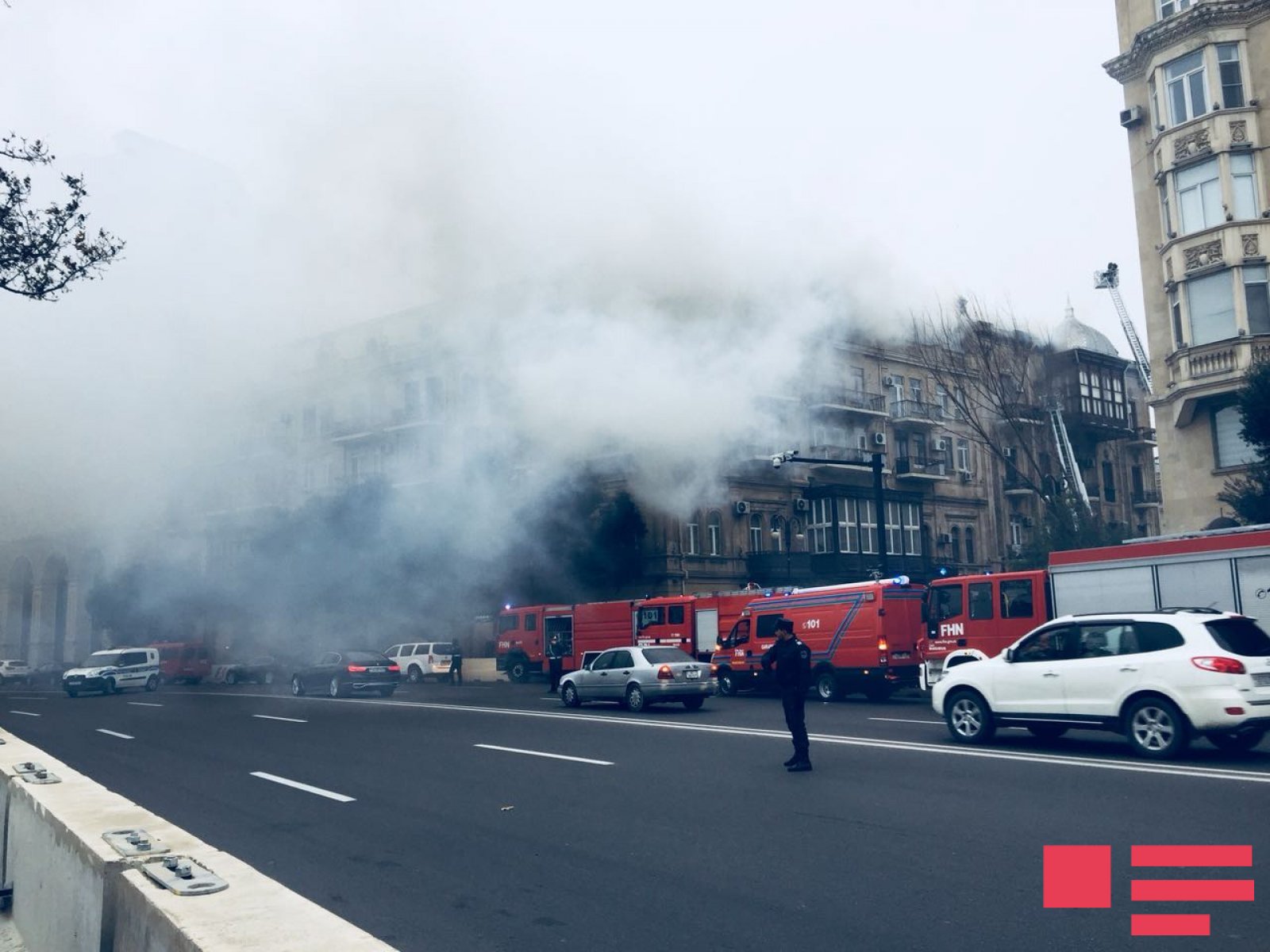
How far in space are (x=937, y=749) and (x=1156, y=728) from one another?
2.31m

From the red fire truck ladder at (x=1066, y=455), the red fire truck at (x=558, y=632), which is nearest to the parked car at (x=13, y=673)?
the red fire truck at (x=558, y=632)

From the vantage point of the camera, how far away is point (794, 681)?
10.9 metres

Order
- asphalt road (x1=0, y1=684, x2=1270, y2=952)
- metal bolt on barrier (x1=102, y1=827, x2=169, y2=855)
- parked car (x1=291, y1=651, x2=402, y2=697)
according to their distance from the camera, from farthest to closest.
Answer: parked car (x1=291, y1=651, x2=402, y2=697)
asphalt road (x1=0, y1=684, x2=1270, y2=952)
metal bolt on barrier (x1=102, y1=827, x2=169, y2=855)

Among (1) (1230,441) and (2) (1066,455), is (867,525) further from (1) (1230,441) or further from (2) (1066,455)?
(1) (1230,441)

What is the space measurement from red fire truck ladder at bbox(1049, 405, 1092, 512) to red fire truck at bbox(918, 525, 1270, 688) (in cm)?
1214

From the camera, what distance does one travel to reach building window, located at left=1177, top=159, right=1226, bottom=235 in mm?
25500

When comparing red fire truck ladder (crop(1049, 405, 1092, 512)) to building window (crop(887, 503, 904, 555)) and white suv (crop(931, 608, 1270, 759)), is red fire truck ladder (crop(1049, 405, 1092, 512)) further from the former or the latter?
white suv (crop(931, 608, 1270, 759))

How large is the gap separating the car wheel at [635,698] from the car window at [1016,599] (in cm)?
736

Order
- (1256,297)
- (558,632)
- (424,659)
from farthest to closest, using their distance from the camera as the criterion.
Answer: (424,659), (558,632), (1256,297)

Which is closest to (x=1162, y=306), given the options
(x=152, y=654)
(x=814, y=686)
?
(x=814, y=686)

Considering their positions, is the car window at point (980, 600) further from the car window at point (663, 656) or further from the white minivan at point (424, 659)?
the white minivan at point (424, 659)

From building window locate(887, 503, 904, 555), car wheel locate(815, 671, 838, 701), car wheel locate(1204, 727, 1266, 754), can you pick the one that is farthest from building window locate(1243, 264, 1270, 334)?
building window locate(887, 503, 904, 555)

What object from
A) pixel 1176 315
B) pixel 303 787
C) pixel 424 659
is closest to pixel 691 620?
pixel 1176 315

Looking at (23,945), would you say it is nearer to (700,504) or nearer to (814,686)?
(814,686)
